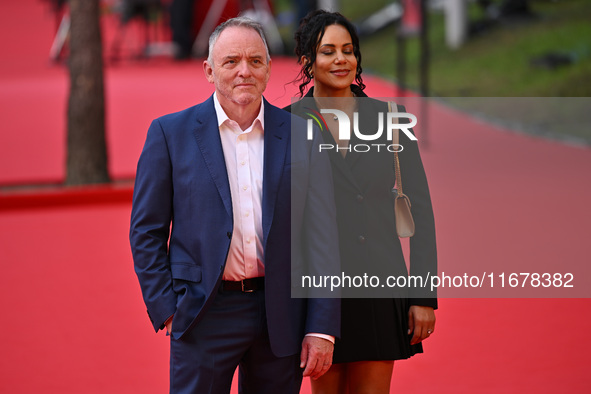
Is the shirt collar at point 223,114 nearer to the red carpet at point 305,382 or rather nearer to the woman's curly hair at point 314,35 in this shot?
the woman's curly hair at point 314,35

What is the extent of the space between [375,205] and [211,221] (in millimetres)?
561

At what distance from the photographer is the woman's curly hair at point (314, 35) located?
258cm

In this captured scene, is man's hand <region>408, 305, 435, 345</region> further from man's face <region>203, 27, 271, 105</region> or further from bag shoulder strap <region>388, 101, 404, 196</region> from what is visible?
man's face <region>203, 27, 271, 105</region>

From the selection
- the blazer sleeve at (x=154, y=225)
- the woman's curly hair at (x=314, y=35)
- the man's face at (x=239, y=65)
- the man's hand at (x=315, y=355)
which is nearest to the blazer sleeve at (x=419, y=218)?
the woman's curly hair at (x=314, y=35)

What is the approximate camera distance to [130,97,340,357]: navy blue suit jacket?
7.50 ft

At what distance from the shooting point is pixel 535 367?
401 cm

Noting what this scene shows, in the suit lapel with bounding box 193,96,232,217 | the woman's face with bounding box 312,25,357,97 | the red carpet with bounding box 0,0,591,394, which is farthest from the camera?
the red carpet with bounding box 0,0,591,394

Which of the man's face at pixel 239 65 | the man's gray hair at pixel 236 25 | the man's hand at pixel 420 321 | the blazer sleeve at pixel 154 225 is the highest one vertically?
the man's gray hair at pixel 236 25

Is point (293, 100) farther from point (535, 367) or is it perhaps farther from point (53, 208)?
point (53, 208)

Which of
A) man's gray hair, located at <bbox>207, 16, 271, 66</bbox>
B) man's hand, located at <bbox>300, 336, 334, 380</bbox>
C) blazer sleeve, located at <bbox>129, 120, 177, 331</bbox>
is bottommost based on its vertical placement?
man's hand, located at <bbox>300, 336, 334, 380</bbox>

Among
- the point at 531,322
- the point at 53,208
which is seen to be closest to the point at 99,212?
the point at 53,208

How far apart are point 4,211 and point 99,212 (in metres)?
0.92

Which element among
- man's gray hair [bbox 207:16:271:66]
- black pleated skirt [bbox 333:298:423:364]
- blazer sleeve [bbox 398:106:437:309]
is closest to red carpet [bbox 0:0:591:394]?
blazer sleeve [bbox 398:106:437:309]

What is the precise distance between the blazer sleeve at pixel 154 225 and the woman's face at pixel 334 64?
0.54 m
